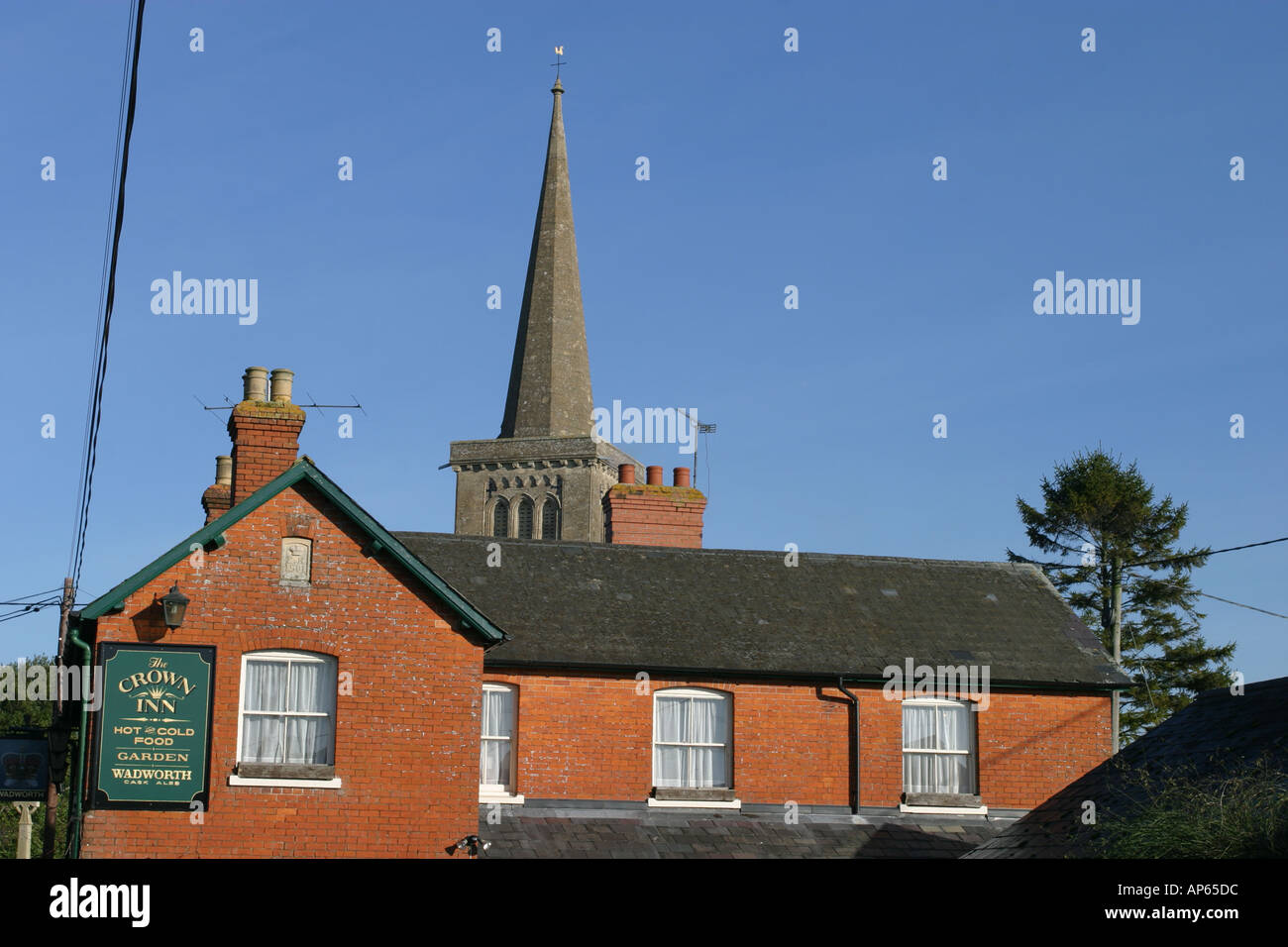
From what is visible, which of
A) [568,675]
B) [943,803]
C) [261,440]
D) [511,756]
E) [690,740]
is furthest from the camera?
[943,803]

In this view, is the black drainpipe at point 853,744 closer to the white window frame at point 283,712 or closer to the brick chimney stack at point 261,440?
the white window frame at point 283,712

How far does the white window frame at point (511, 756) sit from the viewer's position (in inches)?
921

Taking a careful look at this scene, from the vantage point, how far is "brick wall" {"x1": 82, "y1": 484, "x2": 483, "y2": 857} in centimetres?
1952

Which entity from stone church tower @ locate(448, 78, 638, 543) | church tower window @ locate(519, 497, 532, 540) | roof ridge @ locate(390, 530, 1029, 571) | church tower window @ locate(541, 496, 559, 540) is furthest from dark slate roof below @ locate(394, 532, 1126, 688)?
church tower window @ locate(519, 497, 532, 540)

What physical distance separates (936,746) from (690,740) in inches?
175

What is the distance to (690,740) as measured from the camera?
2461cm

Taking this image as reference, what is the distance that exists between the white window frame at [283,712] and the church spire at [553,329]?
7585 cm

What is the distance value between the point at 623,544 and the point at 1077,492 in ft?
111

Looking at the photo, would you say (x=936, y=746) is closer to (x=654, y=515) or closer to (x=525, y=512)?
(x=654, y=515)

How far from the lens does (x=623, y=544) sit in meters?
28.3

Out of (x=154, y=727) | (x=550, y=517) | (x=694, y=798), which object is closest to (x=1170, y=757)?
(x=694, y=798)

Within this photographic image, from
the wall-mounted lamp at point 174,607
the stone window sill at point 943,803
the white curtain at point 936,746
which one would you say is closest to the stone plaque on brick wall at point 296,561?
the wall-mounted lamp at point 174,607

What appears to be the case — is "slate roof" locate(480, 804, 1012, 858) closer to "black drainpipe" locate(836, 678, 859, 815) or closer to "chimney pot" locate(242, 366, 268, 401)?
"black drainpipe" locate(836, 678, 859, 815)
